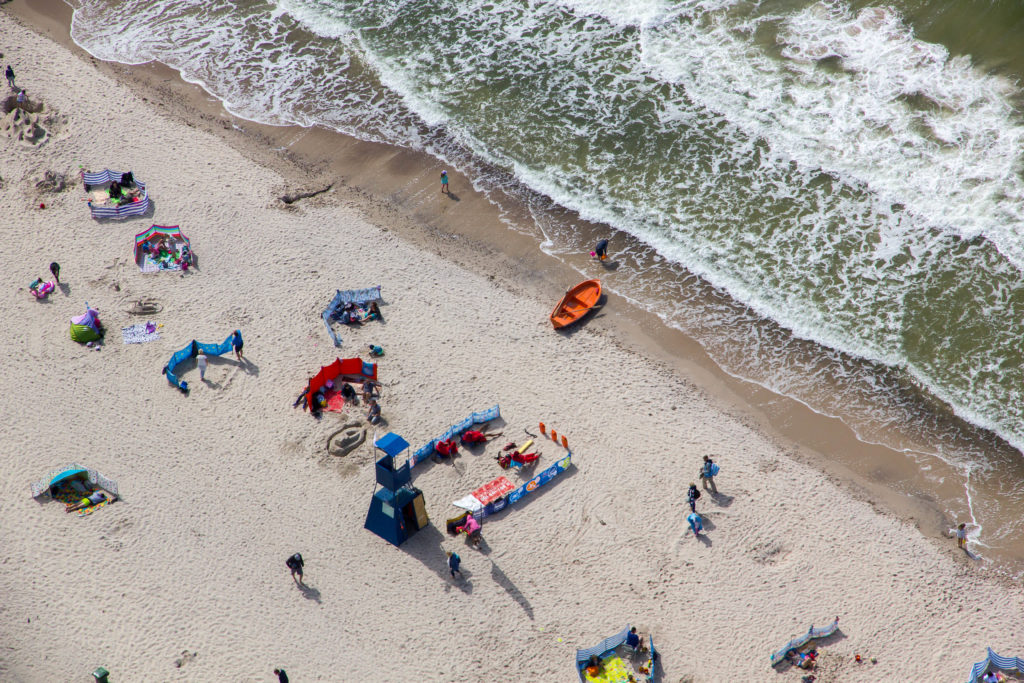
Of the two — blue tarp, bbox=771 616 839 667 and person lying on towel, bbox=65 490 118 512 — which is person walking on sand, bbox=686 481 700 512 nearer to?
blue tarp, bbox=771 616 839 667

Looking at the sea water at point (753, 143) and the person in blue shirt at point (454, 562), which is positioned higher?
the sea water at point (753, 143)

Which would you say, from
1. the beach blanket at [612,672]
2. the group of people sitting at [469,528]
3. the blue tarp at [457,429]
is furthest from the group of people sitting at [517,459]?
the beach blanket at [612,672]

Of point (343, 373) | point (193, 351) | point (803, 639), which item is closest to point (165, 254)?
point (193, 351)

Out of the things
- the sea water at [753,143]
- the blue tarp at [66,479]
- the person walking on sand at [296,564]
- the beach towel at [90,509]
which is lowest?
the beach towel at [90,509]

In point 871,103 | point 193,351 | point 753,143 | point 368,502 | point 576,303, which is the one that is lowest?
point 368,502

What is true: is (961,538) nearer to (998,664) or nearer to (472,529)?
(998,664)

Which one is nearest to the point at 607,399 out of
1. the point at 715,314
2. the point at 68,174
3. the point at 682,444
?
the point at 682,444

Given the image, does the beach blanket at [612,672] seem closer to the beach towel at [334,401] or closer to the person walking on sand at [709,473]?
the person walking on sand at [709,473]

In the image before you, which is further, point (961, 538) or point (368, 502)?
point (368, 502)
